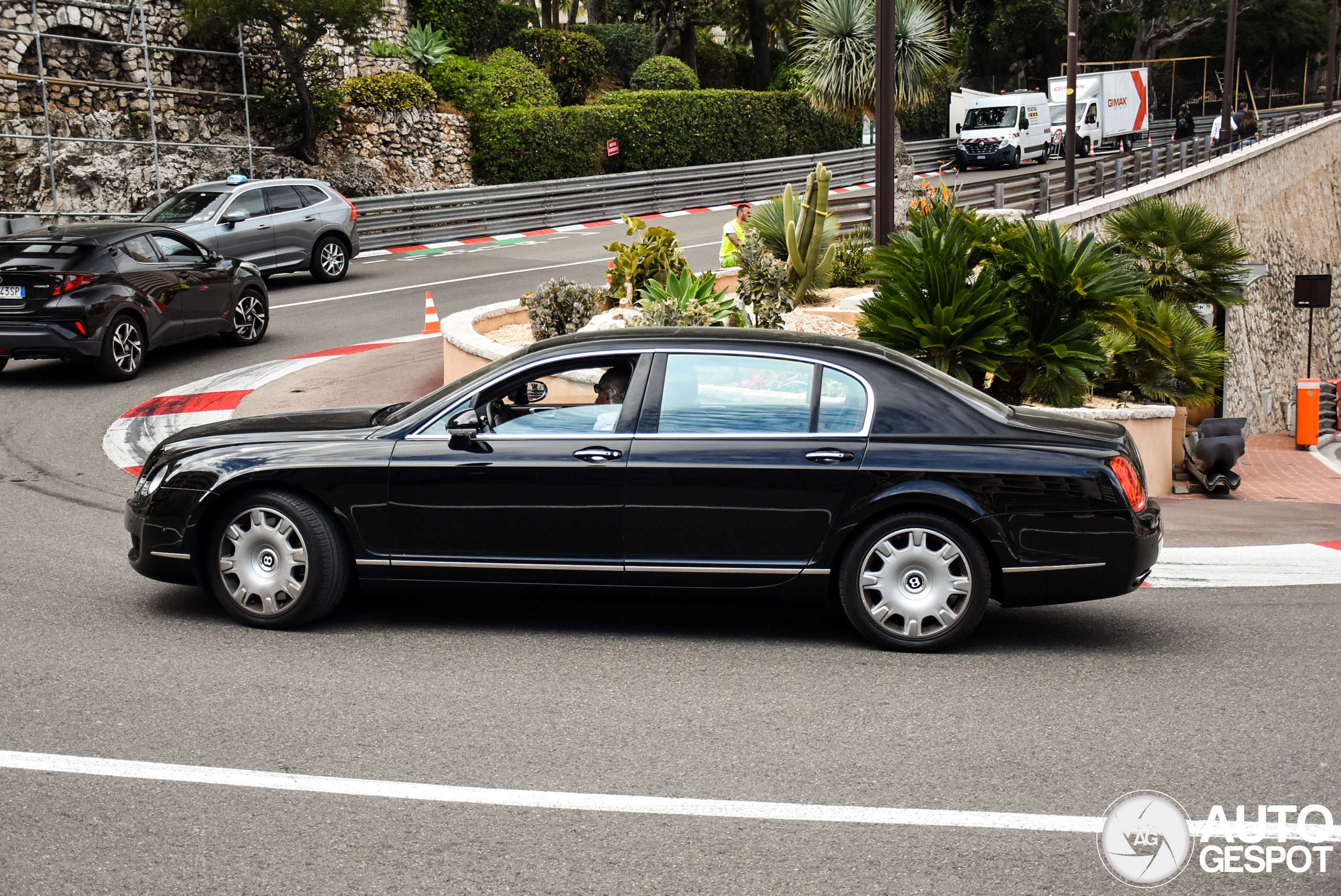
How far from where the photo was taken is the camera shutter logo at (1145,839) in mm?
3959

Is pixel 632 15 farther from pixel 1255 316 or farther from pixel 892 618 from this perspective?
pixel 892 618

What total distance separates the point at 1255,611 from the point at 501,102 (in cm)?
3016

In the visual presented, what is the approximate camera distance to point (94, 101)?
2736 cm

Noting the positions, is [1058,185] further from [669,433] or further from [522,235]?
[669,433]

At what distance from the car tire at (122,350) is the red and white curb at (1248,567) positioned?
10.3 m

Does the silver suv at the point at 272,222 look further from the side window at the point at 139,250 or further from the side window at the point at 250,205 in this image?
the side window at the point at 139,250

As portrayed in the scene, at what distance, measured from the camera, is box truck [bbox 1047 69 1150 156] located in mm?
49750

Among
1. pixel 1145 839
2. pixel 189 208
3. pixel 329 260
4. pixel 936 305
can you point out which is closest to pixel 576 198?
pixel 329 260

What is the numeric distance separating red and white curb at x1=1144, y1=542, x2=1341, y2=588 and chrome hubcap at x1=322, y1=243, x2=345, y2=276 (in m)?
16.2

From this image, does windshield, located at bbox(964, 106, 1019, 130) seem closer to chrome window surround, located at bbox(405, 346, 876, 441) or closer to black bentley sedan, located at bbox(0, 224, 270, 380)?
black bentley sedan, located at bbox(0, 224, 270, 380)

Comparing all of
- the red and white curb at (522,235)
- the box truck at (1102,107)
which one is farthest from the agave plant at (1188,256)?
the box truck at (1102,107)

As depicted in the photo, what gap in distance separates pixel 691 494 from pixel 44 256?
994 cm

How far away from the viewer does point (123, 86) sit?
27062mm

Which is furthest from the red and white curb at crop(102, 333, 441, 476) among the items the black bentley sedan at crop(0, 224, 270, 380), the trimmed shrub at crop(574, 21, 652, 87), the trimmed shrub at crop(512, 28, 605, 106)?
the trimmed shrub at crop(574, 21, 652, 87)
